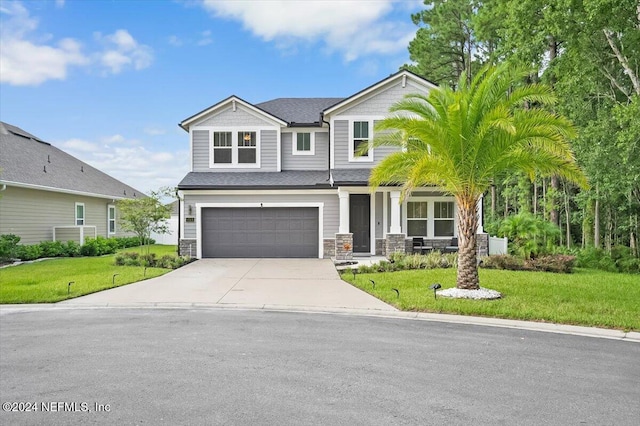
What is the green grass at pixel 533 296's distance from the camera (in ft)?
28.2

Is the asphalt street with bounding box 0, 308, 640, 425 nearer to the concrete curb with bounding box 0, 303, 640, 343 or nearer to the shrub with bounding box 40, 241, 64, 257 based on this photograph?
the concrete curb with bounding box 0, 303, 640, 343

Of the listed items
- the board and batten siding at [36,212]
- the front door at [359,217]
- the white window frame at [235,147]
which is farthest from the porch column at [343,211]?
the board and batten siding at [36,212]

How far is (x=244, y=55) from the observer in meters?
23.7

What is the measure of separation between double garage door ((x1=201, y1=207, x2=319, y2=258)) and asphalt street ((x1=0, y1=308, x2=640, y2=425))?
37.2 ft

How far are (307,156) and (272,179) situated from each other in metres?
2.37

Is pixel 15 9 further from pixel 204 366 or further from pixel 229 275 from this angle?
pixel 204 366

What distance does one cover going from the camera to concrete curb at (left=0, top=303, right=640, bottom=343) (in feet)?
25.2

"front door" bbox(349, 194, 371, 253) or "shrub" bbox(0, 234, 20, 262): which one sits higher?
"front door" bbox(349, 194, 371, 253)

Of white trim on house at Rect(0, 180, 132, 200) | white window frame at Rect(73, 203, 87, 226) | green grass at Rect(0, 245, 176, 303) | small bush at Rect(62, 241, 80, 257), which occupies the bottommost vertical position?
green grass at Rect(0, 245, 176, 303)

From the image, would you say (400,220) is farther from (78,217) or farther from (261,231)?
(78,217)

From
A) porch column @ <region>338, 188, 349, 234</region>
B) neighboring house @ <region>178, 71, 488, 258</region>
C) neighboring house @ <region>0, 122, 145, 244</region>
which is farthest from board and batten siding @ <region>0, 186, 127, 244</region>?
porch column @ <region>338, 188, 349, 234</region>

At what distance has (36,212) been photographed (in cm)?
2089

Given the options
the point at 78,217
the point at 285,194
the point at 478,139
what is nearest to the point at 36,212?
the point at 78,217

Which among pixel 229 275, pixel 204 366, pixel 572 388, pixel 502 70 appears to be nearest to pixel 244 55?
pixel 229 275
